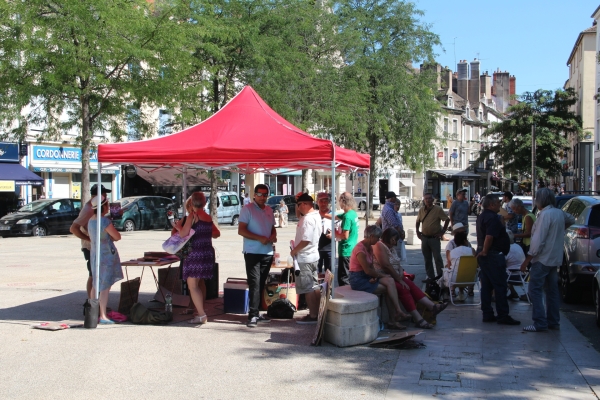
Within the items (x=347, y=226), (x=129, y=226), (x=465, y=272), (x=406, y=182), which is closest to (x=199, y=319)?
(x=347, y=226)

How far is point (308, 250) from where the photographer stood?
7.96 m

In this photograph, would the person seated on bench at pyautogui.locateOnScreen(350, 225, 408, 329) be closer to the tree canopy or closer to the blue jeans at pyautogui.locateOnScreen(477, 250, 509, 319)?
the blue jeans at pyautogui.locateOnScreen(477, 250, 509, 319)

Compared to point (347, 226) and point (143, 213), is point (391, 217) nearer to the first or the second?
point (347, 226)

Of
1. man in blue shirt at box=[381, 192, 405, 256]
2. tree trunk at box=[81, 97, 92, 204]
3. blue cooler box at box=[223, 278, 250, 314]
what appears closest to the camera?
blue cooler box at box=[223, 278, 250, 314]

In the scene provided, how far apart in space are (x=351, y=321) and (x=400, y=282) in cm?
126

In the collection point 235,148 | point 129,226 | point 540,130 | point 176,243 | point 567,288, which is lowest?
point 567,288

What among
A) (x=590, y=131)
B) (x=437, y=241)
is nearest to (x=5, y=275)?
(x=437, y=241)

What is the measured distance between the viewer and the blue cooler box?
8763 mm

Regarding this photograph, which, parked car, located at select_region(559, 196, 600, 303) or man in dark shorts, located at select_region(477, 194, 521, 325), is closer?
man in dark shorts, located at select_region(477, 194, 521, 325)

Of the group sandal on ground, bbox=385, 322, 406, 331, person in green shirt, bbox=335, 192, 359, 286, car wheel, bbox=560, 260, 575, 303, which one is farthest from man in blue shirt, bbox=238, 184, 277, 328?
car wheel, bbox=560, 260, 575, 303

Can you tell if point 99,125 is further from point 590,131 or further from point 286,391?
point 590,131

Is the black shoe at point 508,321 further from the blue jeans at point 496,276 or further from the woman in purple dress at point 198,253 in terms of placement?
the woman in purple dress at point 198,253

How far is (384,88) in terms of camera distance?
31469 mm

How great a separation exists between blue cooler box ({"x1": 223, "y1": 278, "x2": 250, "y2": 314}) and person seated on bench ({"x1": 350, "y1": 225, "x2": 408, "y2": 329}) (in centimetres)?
163
